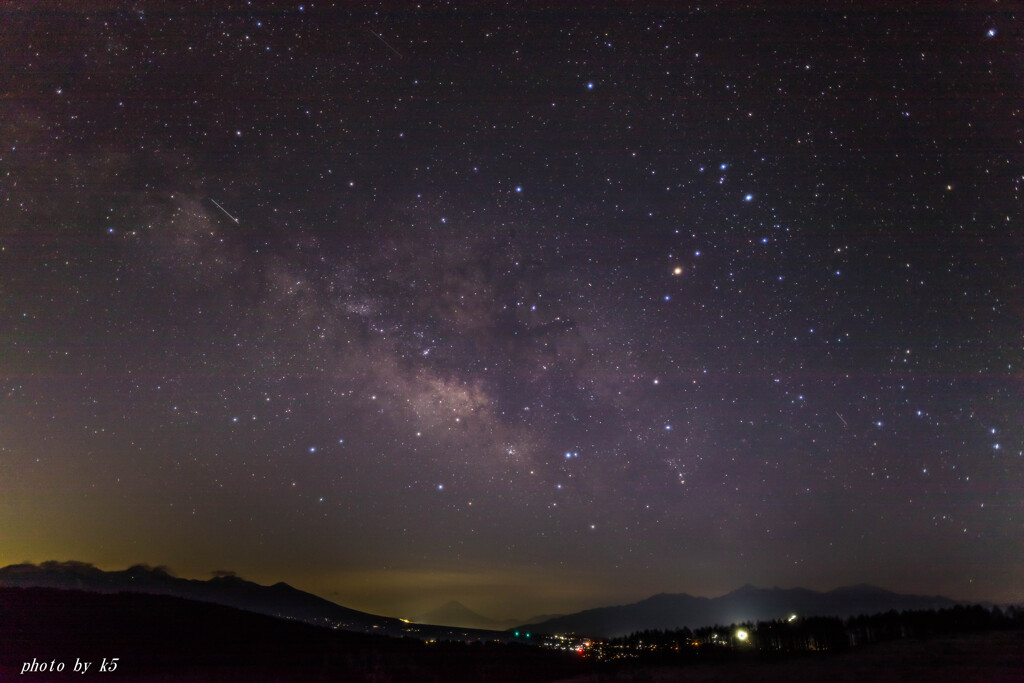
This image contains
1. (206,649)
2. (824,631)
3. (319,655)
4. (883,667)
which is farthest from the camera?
(824,631)

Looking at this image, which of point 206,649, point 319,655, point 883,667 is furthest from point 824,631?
point 206,649

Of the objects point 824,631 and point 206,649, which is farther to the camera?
point 824,631

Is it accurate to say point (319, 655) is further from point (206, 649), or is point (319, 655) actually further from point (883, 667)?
point (883, 667)

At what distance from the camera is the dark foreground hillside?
23.5 metres

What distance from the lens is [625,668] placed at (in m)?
25.7

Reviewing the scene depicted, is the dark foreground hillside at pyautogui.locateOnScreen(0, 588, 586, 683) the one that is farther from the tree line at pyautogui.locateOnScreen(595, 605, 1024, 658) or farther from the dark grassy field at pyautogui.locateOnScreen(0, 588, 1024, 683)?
the tree line at pyautogui.locateOnScreen(595, 605, 1024, 658)

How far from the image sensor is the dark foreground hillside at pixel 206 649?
23.5m

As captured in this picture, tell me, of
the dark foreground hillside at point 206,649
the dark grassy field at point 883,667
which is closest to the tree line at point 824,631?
the dark grassy field at point 883,667

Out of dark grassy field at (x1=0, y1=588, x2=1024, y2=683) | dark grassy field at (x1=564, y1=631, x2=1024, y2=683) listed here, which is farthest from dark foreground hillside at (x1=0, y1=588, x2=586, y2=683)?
dark grassy field at (x1=564, y1=631, x2=1024, y2=683)

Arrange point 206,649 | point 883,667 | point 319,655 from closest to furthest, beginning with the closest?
point 883,667 < point 319,655 < point 206,649

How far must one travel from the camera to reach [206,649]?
29.2m

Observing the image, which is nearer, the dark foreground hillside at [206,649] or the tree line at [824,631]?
the dark foreground hillside at [206,649]

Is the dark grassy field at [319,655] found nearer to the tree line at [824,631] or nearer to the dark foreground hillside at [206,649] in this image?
the dark foreground hillside at [206,649]

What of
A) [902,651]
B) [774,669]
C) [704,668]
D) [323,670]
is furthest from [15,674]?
[902,651]
